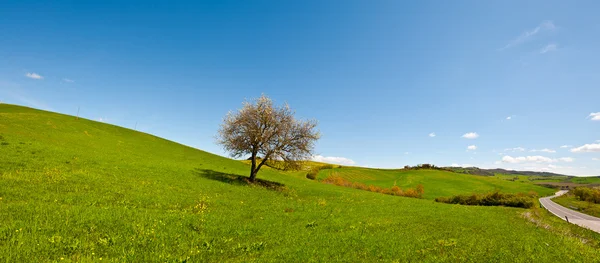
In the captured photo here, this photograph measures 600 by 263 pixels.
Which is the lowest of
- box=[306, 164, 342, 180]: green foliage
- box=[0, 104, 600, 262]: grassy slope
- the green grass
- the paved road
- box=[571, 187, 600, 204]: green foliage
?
the paved road

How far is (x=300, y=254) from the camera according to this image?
1061 cm

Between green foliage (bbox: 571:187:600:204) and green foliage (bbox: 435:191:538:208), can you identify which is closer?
green foliage (bbox: 435:191:538:208)

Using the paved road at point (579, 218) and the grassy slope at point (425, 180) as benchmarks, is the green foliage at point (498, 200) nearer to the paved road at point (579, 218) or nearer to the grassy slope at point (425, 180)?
the paved road at point (579, 218)

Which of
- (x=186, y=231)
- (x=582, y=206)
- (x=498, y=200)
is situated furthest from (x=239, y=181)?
(x=582, y=206)

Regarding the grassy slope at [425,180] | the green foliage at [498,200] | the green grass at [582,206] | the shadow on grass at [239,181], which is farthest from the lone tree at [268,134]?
the green grass at [582,206]

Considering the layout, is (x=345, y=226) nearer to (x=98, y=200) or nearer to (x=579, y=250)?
(x=579, y=250)

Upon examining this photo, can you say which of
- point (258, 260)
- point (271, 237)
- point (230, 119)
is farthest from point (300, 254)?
point (230, 119)

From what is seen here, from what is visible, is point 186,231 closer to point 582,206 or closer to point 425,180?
point 425,180

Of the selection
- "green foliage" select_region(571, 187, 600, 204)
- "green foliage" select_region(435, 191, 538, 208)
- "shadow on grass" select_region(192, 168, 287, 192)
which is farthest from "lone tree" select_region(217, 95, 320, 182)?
"green foliage" select_region(571, 187, 600, 204)

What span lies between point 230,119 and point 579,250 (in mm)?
37355

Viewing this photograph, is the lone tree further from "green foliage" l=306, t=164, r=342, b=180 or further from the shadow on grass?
"green foliage" l=306, t=164, r=342, b=180

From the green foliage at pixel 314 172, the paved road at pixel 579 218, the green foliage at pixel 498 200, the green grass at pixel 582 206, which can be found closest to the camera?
the green foliage at pixel 498 200

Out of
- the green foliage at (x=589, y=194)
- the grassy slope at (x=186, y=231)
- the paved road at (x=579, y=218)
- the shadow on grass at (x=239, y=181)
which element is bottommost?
the paved road at (x=579, y=218)

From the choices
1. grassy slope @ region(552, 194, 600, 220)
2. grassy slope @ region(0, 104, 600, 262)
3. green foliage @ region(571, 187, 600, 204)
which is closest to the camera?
grassy slope @ region(0, 104, 600, 262)
